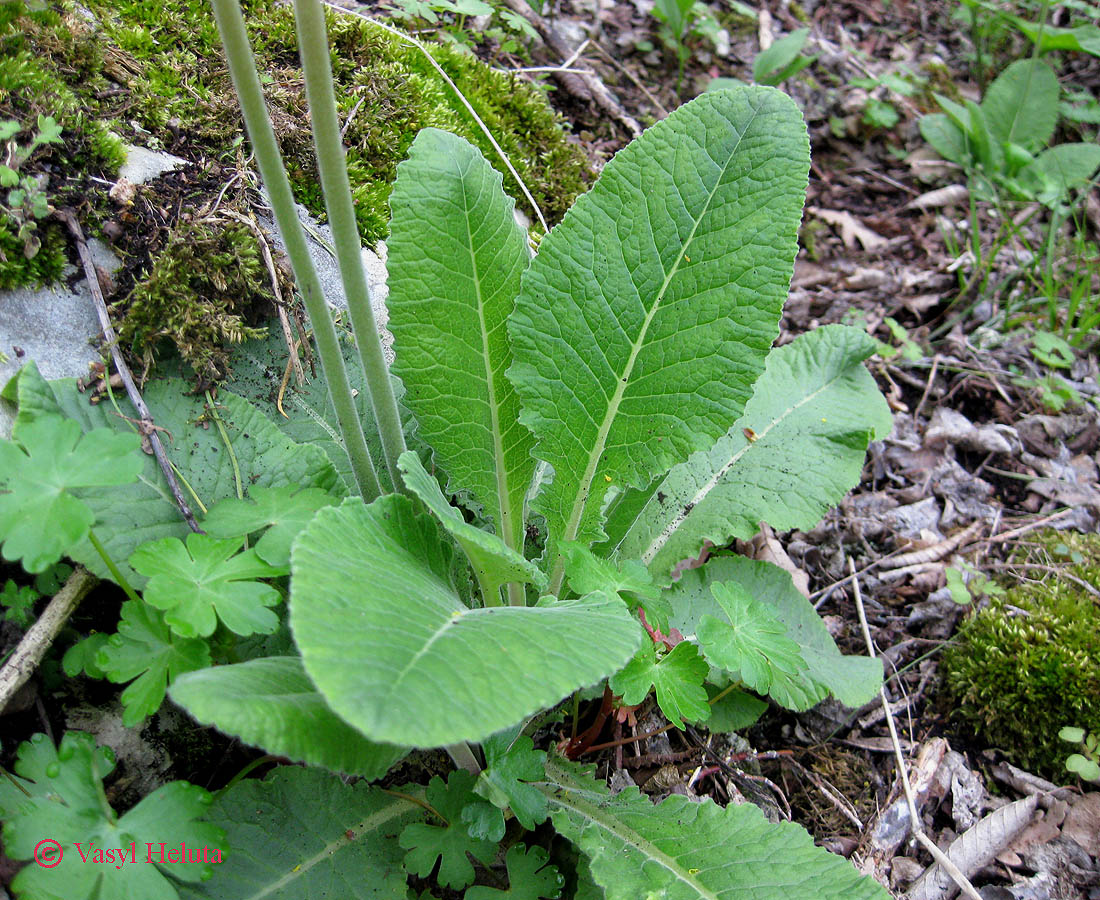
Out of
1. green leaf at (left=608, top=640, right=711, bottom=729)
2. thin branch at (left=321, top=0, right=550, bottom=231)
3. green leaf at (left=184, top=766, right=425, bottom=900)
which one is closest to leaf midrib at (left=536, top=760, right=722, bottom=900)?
green leaf at (left=608, top=640, right=711, bottom=729)

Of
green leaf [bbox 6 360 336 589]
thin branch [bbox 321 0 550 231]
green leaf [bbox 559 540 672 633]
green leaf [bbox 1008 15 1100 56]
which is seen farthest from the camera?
green leaf [bbox 1008 15 1100 56]

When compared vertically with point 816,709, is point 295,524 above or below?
above

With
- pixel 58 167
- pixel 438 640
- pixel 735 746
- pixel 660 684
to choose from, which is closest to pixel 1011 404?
pixel 735 746

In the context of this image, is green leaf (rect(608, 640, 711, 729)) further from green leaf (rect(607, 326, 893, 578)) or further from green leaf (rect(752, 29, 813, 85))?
green leaf (rect(752, 29, 813, 85))

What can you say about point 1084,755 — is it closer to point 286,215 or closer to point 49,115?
point 286,215

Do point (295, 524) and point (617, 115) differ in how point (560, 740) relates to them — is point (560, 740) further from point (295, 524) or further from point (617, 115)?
point (617, 115)
